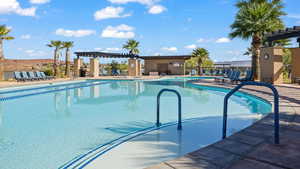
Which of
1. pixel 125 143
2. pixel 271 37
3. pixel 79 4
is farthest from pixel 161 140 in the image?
pixel 79 4

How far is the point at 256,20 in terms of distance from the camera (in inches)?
611

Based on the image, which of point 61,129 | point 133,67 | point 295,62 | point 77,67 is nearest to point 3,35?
point 77,67

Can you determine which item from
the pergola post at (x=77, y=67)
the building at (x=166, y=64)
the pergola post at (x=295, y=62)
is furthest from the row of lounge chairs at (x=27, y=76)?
the pergola post at (x=295, y=62)

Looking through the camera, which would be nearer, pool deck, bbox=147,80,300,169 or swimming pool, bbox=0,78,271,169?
pool deck, bbox=147,80,300,169

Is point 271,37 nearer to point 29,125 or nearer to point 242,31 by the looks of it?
point 242,31

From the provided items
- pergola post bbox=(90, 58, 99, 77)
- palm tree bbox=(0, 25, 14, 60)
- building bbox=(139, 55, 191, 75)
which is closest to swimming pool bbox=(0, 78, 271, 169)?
palm tree bbox=(0, 25, 14, 60)

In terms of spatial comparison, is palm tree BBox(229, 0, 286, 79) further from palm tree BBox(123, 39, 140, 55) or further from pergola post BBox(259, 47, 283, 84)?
palm tree BBox(123, 39, 140, 55)

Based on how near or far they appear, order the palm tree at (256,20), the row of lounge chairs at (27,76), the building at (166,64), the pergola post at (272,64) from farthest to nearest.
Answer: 1. the building at (166,64)
2. the row of lounge chairs at (27,76)
3. the palm tree at (256,20)
4. the pergola post at (272,64)

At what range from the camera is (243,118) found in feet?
18.5

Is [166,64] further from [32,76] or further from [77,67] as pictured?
[32,76]

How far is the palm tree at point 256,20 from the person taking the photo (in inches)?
607

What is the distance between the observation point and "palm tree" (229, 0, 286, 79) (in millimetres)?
15414

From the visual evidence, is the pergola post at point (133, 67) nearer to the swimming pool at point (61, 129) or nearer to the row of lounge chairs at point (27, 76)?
the row of lounge chairs at point (27, 76)

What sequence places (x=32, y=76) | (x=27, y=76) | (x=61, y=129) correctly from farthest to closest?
(x=32, y=76)
(x=27, y=76)
(x=61, y=129)
